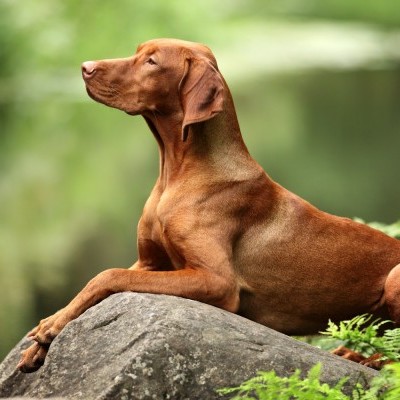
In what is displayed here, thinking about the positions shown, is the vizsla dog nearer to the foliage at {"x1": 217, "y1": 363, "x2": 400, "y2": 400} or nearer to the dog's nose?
the dog's nose

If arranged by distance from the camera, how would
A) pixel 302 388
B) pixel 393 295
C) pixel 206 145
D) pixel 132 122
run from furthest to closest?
pixel 132 122
pixel 393 295
pixel 206 145
pixel 302 388

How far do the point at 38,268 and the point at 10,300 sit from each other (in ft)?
4.46

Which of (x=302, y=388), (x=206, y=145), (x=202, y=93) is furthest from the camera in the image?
(x=206, y=145)

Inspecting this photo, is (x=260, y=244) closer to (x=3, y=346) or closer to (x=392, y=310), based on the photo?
(x=392, y=310)

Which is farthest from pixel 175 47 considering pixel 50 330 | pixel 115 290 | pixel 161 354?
pixel 161 354

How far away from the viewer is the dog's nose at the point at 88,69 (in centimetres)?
585

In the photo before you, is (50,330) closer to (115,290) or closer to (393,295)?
(115,290)

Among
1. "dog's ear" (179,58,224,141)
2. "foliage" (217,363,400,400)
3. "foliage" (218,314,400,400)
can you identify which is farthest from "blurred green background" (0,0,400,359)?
"foliage" (217,363,400,400)

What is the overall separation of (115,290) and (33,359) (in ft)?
1.78

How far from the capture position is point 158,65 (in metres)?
5.82

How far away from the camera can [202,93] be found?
5676mm

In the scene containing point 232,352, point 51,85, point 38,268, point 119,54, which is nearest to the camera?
point 232,352

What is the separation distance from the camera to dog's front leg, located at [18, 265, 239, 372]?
545 centimetres

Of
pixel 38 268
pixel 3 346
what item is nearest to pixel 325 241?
pixel 3 346
